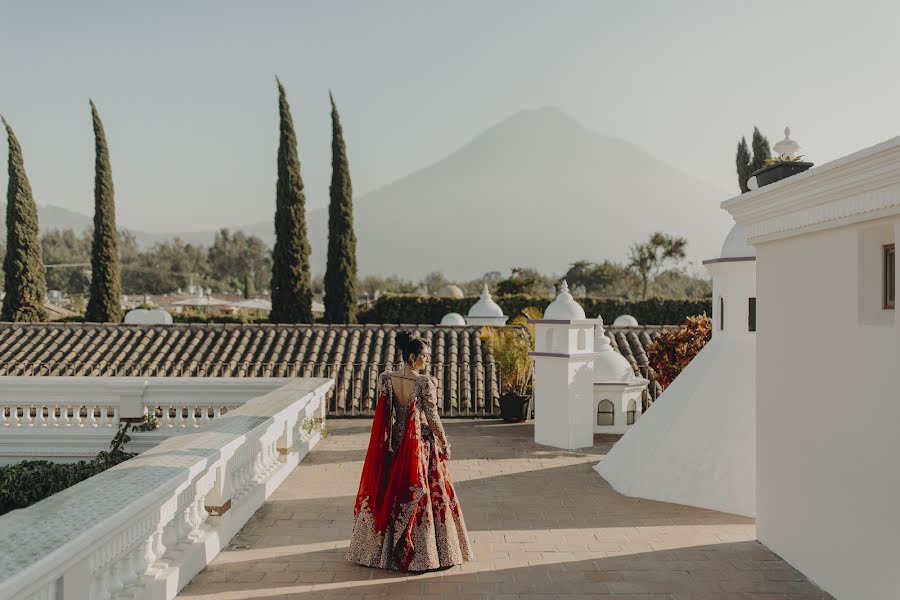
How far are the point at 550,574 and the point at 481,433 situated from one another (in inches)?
252

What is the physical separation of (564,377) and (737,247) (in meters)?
3.25

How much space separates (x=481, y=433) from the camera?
38.8 feet

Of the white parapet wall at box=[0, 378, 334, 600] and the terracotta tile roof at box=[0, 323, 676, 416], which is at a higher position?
the terracotta tile roof at box=[0, 323, 676, 416]

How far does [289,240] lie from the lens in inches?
966

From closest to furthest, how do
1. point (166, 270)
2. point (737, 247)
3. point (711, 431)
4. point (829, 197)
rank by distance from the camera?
1. point (829, 197)
2. point (711, 431)
3. point (737, 247)
4. point (166, 270)

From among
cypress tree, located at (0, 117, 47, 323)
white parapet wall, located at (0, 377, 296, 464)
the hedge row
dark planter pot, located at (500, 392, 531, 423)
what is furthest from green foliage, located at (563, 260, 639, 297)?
white parapet wall, located at (0, 377, 296, 464)

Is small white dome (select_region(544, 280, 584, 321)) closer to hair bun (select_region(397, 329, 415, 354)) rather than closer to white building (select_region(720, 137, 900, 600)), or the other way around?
white building (select_region(720, 137, 900, 600))

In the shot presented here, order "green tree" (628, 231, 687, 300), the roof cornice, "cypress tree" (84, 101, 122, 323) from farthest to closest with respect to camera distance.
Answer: "green tree" (628, 231, 687, 300) → "cypress tree" (84, 101, 122, 323) → the roof cornice

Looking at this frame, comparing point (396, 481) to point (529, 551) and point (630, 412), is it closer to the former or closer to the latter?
point (529, 551)

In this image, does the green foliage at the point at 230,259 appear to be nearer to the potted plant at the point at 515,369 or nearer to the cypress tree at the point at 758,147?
the cypress tree at the point at 758,147

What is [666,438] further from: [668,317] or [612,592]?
[668,317]

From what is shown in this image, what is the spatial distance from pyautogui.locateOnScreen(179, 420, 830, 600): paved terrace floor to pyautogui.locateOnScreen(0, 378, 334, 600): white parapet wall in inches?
9.2

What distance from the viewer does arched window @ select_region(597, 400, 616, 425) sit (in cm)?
1177

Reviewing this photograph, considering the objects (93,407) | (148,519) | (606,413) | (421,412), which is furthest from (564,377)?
(148,519)
